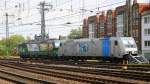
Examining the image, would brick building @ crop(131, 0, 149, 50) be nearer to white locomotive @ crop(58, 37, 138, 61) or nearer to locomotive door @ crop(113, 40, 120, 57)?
white locomotive @ crop(58, 37, 138, 61)

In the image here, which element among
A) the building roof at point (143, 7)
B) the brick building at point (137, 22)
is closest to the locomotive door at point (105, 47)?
the brick building at point (137, 22)

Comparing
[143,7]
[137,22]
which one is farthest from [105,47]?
[143,7]

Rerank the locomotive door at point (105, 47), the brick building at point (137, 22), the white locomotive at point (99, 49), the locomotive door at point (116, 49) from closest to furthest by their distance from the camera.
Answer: the white locomotive at point (99, 49) < the locomotive door at point (116, 49) < the locomotive door at point (105, 47) < the brick building at point (137, 22)

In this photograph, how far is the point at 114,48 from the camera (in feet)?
149

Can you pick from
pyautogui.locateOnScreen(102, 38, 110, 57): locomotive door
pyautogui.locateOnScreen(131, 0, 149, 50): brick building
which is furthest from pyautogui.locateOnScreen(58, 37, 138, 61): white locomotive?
pyautogui.locateOnScreen(131, 0, 149, 50): brick building

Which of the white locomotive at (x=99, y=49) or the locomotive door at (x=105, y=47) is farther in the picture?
the locomotive door at (x=105, y=47)

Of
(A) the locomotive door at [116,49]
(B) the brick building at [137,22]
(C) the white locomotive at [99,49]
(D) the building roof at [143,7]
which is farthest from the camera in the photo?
(D) the building roof at [143,7]

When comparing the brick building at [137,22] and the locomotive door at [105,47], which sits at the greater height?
the brick building at [137,22]

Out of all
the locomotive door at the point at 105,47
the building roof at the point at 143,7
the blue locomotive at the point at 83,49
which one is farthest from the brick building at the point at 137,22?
the locomotive door at the point at 105,47

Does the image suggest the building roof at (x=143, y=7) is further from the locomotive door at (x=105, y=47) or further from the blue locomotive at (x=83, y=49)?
the locomotive door at (x=105, y=47)

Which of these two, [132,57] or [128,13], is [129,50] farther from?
[128,13]

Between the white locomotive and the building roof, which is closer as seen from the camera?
the white locomotive

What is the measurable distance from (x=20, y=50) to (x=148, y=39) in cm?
2752

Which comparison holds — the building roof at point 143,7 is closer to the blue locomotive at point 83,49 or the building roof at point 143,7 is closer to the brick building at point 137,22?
the brick building at point 137,22
